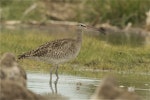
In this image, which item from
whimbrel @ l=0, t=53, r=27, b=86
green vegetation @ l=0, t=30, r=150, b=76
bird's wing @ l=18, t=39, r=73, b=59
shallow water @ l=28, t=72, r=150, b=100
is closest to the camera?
whimbrel @ l=0, t=53, r=27, b=86

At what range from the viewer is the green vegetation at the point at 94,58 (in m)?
17.1

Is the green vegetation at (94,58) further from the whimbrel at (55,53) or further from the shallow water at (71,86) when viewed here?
the shallow water at (71,86)

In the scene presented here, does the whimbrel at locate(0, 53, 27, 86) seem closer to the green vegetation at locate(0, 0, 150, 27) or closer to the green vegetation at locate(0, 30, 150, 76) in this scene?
the green vegetation at locate(0, 30, 150, 76)

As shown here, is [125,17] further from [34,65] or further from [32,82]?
[32,82]

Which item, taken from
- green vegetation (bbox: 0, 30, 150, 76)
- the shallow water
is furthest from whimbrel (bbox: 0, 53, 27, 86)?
green vegetation (bbox: 0, 30, 150, 76)

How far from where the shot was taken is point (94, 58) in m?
18.0

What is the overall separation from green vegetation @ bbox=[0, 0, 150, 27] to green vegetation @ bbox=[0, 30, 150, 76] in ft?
38.0

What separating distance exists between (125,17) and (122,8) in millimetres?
440

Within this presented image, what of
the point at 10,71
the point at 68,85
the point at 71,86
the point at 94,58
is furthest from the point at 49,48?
the point at 10,71

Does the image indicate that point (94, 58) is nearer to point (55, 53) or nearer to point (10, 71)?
point (55, 53)

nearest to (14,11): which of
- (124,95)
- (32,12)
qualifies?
(32,12)

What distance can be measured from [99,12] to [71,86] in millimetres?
18777

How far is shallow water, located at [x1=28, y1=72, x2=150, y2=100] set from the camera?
13.1 m

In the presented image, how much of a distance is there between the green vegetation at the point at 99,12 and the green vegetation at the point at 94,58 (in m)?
11.6
